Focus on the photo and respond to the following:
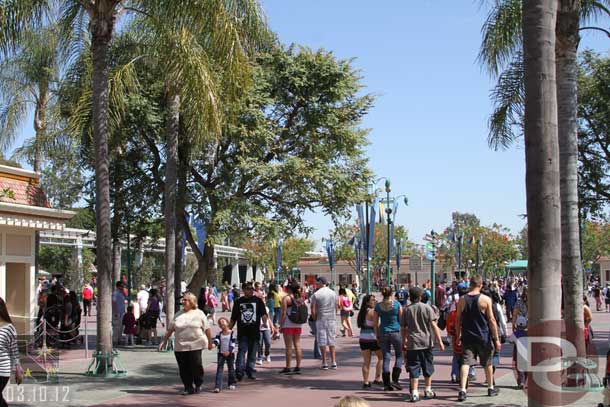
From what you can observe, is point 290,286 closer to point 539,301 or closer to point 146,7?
point 146,7

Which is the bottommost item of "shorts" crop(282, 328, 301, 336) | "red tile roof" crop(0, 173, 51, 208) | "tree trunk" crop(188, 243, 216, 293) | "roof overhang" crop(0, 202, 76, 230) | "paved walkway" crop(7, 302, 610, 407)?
"paved walkway" crop(7, 302, 610, 407)

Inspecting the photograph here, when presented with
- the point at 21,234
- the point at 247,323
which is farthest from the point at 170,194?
the point at 247,323

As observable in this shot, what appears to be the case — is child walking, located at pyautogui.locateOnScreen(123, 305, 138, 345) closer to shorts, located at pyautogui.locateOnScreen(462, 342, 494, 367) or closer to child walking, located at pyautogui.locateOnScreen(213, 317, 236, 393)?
child walking, located at pyautogui.locateOnScreen(213, 317, 236, 393)

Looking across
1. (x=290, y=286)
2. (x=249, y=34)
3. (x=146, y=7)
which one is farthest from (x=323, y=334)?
(x=146, y=7)

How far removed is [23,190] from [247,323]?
701 centimetres

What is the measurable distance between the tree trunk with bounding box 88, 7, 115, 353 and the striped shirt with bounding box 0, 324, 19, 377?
229 inches

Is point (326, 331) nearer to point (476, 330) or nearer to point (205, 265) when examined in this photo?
point (476, 330)

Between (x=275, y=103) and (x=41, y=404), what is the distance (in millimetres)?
13431

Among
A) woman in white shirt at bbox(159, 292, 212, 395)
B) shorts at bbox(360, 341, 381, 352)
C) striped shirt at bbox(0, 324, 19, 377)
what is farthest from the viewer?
shorts at bbox(360, 341, 381, 352)

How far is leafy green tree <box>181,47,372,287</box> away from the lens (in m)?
21.1

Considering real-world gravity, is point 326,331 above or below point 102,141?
below

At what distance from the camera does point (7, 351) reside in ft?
26.4

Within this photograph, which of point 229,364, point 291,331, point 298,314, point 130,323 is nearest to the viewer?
point 229,364
